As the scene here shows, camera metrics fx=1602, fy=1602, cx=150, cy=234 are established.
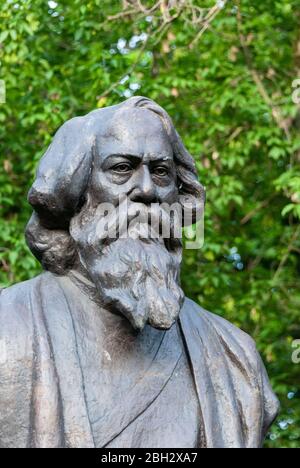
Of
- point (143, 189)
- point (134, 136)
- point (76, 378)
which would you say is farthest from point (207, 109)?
point (76, 378)

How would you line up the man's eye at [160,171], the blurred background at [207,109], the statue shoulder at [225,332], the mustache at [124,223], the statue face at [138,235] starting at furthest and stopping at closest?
1. the blurred background at [207,109]
2. the statue shoulder at [225,332]
3. the man's eye at [160,171]
4. the mustache at [124,223]
5. the statue face at [138,235]

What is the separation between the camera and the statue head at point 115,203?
233 inches

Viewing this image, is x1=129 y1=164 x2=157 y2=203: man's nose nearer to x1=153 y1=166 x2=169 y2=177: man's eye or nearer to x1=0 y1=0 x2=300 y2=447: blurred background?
x1=153 y1=166 x2=169 y2=177: man's eye

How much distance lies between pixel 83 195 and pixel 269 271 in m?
6.44

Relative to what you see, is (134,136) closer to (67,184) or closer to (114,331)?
(67,184)

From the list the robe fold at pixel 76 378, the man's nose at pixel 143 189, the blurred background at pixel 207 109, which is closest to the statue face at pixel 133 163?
the man's nose at pixel 143 189

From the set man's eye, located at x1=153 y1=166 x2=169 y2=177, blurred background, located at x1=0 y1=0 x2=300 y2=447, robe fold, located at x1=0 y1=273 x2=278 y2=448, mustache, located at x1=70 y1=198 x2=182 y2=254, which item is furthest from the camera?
blurred background, located at x1=0 y1=0 x2=300 y2=447

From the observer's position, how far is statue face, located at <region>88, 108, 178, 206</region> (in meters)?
6.02

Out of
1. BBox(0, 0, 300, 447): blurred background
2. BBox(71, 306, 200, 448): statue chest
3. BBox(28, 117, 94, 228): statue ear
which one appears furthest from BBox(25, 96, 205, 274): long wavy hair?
BBox(0, 0, 300, 447): blurred background

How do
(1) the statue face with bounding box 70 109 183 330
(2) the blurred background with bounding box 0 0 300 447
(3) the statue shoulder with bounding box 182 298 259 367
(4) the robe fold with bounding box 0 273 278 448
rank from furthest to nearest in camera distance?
(2) the blurred background with bounding box 0 0 300 447 → (3) the statue shoulder with bounding box 182 298 259 367 → (1) the statue face with bounding box 70 109 183 330 → (4) the robe fold with bounding box 0 273 278 448

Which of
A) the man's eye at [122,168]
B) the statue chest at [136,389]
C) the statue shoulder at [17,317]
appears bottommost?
the statue chest at [136,389]

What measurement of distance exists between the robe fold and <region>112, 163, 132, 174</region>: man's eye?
478 millimetres

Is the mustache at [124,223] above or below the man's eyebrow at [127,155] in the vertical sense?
below

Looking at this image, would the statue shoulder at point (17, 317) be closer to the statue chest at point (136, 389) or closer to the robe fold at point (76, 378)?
the robe fold at point (76, 378)
